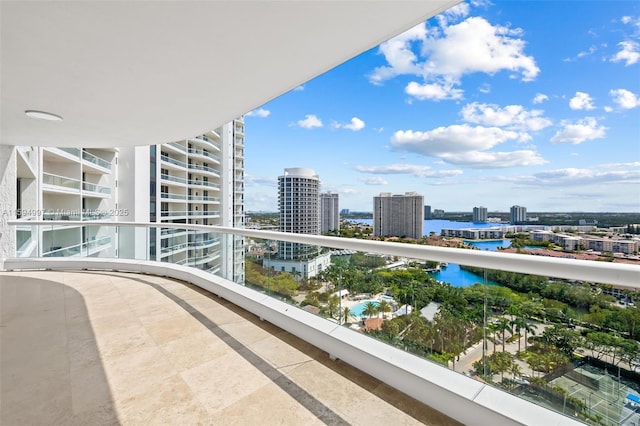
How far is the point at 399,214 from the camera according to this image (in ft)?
56.8

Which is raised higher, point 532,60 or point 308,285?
point 532,60

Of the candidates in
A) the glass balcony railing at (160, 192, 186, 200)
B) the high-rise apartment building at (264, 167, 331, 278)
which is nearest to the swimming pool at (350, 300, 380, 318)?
the high-rise apartment building at (264, 167, 331, 278)

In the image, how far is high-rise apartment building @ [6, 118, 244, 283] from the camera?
17.7 feet

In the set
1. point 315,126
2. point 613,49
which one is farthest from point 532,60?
point 315,126

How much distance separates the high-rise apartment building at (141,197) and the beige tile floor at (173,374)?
1.18 metres

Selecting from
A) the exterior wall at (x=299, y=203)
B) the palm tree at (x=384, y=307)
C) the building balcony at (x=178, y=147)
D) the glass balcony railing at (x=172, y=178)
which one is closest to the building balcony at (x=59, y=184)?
the glass balcony railing at (x=172, y=178)

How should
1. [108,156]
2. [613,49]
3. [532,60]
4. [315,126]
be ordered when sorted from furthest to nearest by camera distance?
[315,126]
[532,60]
[613,49]
[108,156]

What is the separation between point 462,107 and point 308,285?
47.9 m

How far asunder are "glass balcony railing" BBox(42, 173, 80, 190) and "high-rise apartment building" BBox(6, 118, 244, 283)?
51 mm

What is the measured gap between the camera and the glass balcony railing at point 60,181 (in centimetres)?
1421

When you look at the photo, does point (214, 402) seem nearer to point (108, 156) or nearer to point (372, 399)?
point (372, 399)

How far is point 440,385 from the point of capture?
1.77 m

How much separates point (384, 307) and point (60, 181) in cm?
1991

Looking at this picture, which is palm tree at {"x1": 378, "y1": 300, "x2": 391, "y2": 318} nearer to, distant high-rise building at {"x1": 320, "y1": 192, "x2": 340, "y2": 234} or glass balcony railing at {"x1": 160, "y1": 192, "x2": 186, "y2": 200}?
distant high-rise building at {"x1": 320, "y1": 192, "x2": 340, "y2": 234}
